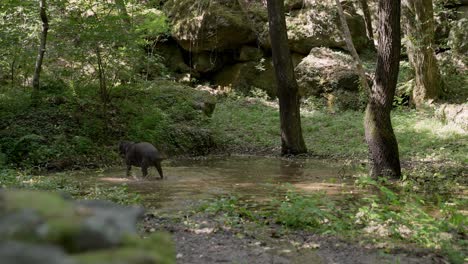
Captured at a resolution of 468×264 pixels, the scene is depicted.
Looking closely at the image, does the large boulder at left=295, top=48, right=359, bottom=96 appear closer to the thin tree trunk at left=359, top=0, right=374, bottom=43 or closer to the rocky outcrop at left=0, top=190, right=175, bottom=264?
the thin tree trunk at left=359, top=0, right=374, bottom=43

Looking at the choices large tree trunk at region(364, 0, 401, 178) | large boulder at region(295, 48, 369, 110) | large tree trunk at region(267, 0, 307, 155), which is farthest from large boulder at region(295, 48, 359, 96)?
large tree trunk at region(364, 0, 401, 178)

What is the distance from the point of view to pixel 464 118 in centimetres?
1683

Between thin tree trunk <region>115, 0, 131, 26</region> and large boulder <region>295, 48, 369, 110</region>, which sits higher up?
thin tree trunk <region>115, 0, 131, 26</region>

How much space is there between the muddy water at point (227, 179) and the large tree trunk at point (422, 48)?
7.97 metres

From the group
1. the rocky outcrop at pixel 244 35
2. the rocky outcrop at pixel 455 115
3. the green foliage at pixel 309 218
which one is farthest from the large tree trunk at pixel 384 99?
the rocky outcrop at pixel 244 35

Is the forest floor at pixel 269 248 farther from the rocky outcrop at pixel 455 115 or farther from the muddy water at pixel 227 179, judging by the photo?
the rocky outcrop at pixel 455 115

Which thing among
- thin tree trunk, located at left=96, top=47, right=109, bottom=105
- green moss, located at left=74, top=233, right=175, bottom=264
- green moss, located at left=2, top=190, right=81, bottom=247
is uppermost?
thin tree trunk, located at left=96, top=47, right=109, bottom=105

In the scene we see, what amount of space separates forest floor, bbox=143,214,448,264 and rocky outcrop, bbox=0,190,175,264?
3.42m

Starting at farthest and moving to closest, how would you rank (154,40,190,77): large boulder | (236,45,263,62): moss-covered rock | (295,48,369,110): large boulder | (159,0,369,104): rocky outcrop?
(154,40,190,77): large boulder
(236,45,263,62): moss-covered rock
(159,0,369,104): rocky outcrop
(295,48,369,110): large boulder

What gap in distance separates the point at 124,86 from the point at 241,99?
25.8 feet

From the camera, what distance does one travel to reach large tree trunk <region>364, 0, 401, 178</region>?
10745mm

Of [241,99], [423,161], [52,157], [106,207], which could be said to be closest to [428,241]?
[106,207]

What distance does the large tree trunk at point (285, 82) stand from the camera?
51.4ft

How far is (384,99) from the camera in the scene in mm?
11172
